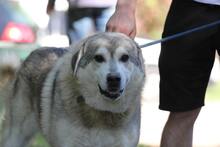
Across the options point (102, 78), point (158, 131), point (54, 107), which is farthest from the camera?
point (158, 131)

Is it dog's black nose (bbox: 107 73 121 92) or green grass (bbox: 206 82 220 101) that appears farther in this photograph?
green grass (bbox: 206 82 220 101)

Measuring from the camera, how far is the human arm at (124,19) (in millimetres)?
4133

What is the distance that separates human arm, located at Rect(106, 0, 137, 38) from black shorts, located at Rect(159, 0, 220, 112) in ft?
1.38

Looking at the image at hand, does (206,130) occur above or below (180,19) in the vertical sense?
below

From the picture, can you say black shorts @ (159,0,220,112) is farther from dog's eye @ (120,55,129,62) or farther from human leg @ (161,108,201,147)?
dog's eye @ (120,55,129,62)

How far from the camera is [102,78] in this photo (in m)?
4.08

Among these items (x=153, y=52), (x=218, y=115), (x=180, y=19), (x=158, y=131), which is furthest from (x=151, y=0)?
(x=180, y=19)

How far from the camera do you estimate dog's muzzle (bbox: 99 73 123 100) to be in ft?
13.1

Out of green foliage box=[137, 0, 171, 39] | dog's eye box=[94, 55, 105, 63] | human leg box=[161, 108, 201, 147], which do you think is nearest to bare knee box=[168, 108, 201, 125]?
human leg box=[161, 108, 201, 147]

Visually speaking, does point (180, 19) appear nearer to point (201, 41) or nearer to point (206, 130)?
point (201, 41)

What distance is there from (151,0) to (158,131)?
510cm

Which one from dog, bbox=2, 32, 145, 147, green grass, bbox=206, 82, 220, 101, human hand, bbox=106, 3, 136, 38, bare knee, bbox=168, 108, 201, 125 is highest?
human hand, bbox=106, 3, 136, 38

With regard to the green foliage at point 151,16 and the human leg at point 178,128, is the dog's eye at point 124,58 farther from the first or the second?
the green foliage at point 151,16

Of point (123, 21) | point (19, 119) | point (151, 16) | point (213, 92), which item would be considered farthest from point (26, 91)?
point (151, 16)
